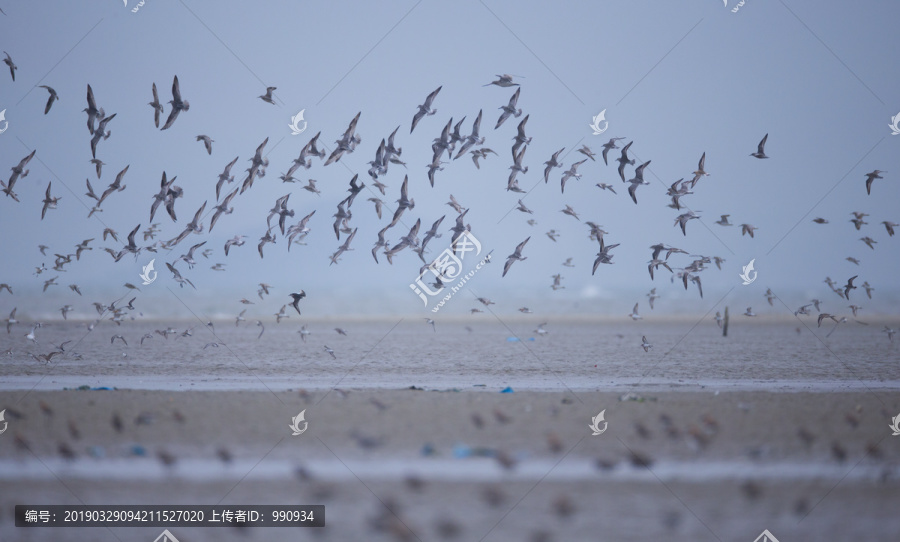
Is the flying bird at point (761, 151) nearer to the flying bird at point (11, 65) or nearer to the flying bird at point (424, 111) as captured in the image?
the flying bird at point (424, 111)

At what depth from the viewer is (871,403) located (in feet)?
57.9

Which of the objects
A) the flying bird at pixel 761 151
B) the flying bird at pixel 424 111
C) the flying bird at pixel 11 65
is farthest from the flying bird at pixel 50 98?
the flying bird at pixel 761 151

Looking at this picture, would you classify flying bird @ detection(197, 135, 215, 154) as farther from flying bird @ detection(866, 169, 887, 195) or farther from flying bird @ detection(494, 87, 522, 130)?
flying bird @ detection(866, 169, 887, 195)

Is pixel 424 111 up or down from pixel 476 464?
up

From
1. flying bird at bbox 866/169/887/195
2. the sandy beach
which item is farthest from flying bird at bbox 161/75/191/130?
flying bird at bbox 866/169/887/195

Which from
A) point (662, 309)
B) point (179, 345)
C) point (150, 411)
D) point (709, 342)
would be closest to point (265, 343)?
point (179, 345)

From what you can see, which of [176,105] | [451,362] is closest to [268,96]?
[176,105]

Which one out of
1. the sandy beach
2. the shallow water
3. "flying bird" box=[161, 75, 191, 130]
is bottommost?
the sandy beach

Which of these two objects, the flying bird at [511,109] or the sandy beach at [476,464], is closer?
the sandy beach at [476,464]

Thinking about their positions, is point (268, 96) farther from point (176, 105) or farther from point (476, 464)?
point (476, 464)

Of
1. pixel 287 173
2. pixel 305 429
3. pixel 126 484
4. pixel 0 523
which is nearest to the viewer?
pixel 0 523

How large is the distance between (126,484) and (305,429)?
3734 millimetres

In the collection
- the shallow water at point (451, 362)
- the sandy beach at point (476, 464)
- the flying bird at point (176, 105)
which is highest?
the flying bird at point (176, 105)

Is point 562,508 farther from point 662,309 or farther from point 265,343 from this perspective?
point 662,309
